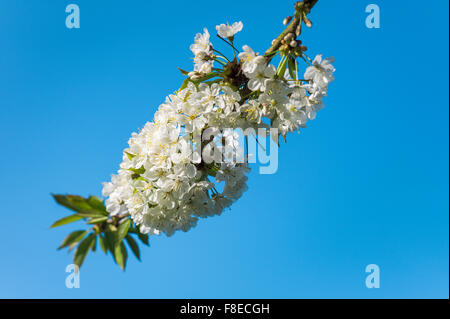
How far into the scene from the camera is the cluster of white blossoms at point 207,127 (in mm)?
1777

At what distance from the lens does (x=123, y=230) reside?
2.89 metres

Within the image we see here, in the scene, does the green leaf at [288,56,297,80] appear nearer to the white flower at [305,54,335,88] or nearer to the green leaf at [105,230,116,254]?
the white flower at [305,54,335,88]

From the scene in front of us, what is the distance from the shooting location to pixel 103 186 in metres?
2.54

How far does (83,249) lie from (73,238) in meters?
0.17

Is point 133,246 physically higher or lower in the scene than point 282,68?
lower

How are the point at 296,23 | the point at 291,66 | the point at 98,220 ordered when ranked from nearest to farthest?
the point at 296,23
the point at 291,66
the point at 98,220

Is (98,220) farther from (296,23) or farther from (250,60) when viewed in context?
(296,23)

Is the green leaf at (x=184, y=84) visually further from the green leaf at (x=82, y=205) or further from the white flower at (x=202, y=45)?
the green leaf at (x=82, y=205)

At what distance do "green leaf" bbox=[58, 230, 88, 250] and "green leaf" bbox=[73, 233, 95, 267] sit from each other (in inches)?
2.7

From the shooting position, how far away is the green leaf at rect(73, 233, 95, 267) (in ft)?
10.2

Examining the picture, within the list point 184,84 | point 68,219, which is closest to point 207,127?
point 184,84

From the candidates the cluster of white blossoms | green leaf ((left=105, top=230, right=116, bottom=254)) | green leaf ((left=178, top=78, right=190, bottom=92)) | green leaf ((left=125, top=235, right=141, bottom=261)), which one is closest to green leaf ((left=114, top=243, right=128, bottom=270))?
green leaf ((left=105, top=230, right=116, bottom=254))
